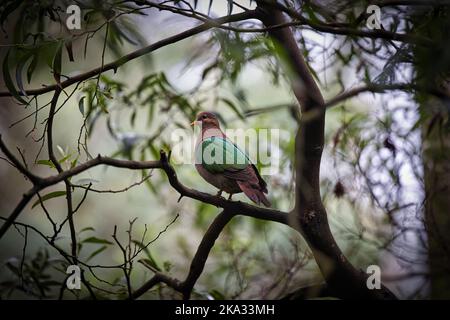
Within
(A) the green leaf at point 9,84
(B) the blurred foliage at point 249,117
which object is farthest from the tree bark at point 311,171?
(A) the green leaf at point 9,84

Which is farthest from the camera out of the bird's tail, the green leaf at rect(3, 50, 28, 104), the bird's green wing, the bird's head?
the bird's head

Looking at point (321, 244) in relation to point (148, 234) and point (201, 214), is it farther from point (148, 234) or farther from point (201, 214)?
point (148, 234)

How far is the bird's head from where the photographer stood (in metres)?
1.85

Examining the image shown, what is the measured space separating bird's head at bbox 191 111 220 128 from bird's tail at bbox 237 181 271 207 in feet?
1.25

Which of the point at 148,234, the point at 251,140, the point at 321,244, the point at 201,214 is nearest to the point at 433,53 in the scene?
the point at 321,244

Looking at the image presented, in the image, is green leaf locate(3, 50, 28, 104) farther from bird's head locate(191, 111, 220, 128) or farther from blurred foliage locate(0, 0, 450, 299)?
bird's head locate(191, 111, 220, 128)

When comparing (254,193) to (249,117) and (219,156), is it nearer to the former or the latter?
(219,156)

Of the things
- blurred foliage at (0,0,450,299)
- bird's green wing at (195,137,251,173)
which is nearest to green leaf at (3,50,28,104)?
blurred foliage at (0,0,450,299)

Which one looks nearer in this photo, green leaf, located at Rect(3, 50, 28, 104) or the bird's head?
green leaf, located at Rect(3, 50, 28, 104)

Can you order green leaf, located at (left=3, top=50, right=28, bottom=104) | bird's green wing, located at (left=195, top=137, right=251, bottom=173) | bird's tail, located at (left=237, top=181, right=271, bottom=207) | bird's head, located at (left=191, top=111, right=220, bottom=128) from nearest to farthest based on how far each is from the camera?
green leaf, located at (left=3, top=50, right=28, bottom=104) → bird's tail, located at (left=237, top=181, right=271, bottom=207) → bird's green wing, located at (left=195, top=137, right=251, bottom=173) → bird's head, located at (left=191, top=111, right=220, bottom=128)

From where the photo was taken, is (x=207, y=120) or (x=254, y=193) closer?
(x=254, y=193)

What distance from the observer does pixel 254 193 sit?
149cm

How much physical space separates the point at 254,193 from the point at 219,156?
21 centimetres

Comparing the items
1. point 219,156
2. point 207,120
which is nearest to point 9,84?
point 219,156
